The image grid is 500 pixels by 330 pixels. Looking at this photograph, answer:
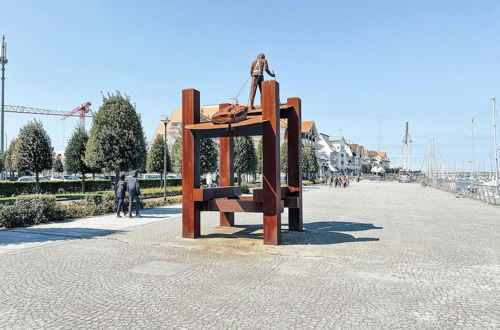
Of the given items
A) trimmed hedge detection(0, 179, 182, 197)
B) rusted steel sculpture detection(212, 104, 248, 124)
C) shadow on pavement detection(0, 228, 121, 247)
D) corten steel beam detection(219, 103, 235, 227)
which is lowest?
shadow on pavement detection(0, 228, 121, 247)

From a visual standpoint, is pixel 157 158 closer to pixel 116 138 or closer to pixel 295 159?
pixel 116 138

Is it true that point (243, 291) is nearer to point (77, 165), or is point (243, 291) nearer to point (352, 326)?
point (352, 326)

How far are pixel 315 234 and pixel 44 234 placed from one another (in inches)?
318

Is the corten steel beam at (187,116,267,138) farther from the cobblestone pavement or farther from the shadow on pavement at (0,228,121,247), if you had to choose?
the shadow on pavement at (0,228,121,247)

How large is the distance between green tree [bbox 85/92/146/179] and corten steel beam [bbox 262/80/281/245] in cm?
899

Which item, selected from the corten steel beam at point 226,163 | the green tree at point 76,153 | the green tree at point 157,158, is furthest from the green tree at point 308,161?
the corten steel beam at point 226,163

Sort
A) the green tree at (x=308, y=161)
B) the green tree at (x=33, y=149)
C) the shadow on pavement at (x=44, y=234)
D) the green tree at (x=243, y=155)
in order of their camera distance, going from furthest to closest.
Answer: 1. the green tree at (x=308, y=161)
2. the green tree at (x=243, y=155)
3. the green tree at (x=33, y=149)
4. the shadow on pavement at (x=44, y=234)

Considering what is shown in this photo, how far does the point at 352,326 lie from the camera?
4328 mm

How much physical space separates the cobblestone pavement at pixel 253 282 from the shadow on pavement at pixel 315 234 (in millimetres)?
82

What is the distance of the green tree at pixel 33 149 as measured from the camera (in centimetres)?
2398

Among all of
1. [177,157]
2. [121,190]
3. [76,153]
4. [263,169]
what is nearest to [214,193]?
[263,169]

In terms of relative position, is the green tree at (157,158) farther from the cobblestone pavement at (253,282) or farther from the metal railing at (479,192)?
the metal railing at (479,192)

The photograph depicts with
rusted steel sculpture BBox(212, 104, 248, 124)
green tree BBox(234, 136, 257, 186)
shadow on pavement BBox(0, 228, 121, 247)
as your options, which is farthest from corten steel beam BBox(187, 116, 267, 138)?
green tree BBox(234, 136, 257, 186)

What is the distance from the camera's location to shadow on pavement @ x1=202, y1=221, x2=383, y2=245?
9795 mm
